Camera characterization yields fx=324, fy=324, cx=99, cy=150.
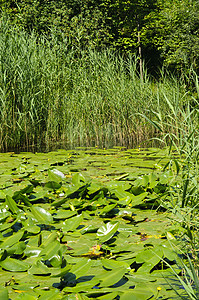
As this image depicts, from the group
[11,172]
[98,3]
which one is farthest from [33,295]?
[98,3]

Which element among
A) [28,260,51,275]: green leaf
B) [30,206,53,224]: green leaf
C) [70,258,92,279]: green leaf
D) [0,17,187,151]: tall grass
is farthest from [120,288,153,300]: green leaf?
[0,17,187,151]: tall grass

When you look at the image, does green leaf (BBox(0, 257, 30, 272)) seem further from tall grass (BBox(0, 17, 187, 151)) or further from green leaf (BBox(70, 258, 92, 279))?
tall grass (BBox(0, 17, 187, 151))

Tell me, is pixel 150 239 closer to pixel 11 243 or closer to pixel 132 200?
pixel 132 200

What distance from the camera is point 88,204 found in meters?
2.28

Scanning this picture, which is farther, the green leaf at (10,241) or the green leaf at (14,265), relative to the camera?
the green leaf at (10,241)

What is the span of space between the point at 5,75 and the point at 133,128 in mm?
2232

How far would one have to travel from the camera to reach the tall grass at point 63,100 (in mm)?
4637

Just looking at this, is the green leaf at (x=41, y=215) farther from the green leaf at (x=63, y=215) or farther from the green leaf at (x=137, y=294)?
the green leaf at (x=137, y=294)

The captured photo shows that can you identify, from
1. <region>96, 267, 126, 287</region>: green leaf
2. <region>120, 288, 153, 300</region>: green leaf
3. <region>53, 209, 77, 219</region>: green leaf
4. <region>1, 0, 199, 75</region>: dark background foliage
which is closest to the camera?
<region>120, 288, 153, 300</region>: green leaf

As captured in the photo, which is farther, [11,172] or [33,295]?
[11,172]

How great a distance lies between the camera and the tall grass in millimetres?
4637

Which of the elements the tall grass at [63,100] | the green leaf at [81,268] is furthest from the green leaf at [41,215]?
the tall grass at [63,100]

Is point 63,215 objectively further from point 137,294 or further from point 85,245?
point 137,294

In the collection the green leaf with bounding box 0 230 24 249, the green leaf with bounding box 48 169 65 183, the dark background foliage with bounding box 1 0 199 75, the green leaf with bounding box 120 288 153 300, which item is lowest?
the green leaf with bounding box 120 288 153 300
